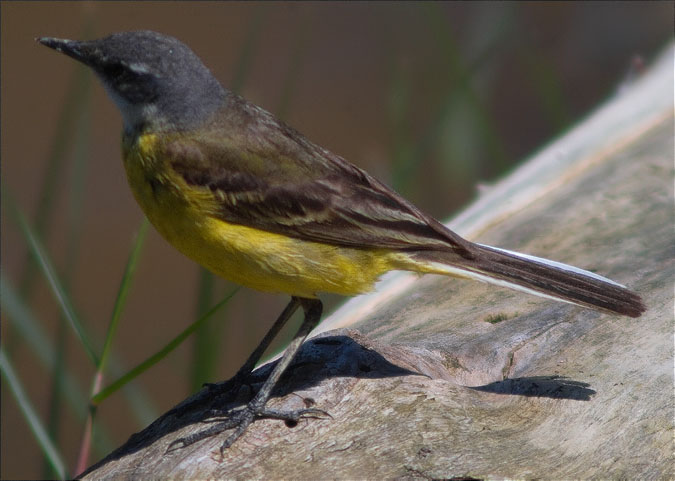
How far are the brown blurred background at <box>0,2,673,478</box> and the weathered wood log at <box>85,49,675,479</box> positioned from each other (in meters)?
1.51

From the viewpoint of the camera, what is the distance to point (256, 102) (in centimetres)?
750

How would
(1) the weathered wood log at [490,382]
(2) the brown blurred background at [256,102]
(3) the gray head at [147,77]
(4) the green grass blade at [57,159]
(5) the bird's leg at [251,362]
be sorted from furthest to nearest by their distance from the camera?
(2) the brown blurred background at [256,102] < (4) the green grass blade at [57,159] < (5) the bird's leg at [251,362] < (3) the gray head at [147,77] < (1) the weathered wood log at [490,382]

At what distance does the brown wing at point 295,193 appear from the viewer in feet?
10.9

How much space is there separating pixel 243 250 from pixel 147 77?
825 millimetres

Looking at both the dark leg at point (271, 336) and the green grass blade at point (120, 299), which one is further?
the dark leg at point (271, 336)

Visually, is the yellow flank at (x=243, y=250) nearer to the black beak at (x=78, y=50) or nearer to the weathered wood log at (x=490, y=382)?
the weathered wood log at (x=490, y=382)

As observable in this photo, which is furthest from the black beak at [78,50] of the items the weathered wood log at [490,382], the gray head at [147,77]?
the weathered wood log at [490,382]

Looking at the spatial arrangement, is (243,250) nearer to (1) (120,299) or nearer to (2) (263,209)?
(2) (263,209)

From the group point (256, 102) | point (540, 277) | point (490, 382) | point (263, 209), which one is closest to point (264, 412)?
point (263, 209)

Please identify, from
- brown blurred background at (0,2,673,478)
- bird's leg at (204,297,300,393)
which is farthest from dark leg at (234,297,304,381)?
brown blurred background at (0,2,673,478)

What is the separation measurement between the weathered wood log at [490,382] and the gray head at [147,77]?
1.04m

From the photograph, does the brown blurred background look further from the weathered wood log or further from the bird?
the bird

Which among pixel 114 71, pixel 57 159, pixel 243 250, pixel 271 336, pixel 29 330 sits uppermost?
pixel 114 71

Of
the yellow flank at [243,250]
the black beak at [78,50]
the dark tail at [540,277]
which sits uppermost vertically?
the black beak at [78,50]
